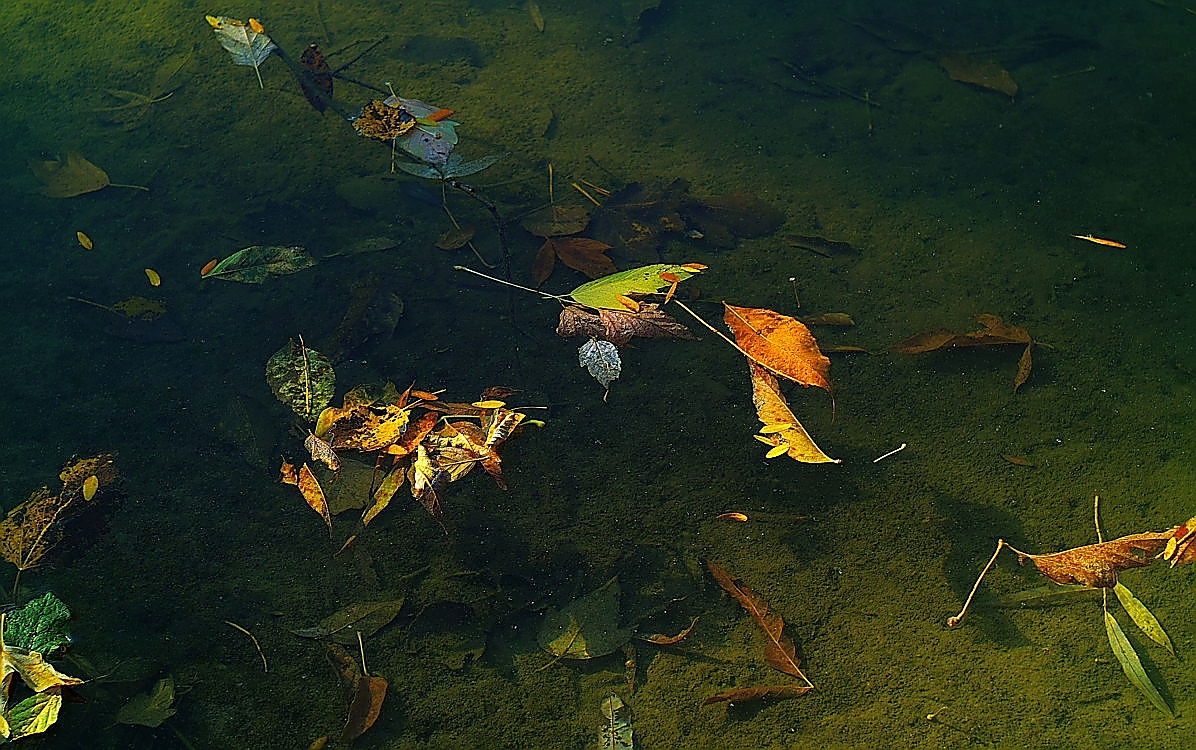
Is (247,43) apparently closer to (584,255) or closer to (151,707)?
(584,255)

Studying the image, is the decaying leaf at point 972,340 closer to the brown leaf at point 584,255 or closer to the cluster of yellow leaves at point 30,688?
the brown leaf at point 584,255

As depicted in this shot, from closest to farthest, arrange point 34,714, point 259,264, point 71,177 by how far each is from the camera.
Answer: point 34,714 < point 259,264 < point 71,177

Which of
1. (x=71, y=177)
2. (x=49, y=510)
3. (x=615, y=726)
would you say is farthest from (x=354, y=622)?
(x=71, y=177)

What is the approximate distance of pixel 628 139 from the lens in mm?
1782

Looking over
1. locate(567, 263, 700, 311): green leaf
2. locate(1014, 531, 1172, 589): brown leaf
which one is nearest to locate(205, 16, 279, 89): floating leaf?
locate(567, 263, 700, 311): green leaf

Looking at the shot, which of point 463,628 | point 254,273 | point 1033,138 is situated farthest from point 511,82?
point 463,628

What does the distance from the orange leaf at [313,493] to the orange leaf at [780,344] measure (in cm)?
70

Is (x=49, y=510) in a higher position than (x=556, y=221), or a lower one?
lower

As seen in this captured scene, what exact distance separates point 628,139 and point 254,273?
0.80 m

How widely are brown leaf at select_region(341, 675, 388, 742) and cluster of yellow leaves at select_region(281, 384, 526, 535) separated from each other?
21cm

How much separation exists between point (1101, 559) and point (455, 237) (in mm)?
1162

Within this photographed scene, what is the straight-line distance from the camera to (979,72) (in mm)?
1911

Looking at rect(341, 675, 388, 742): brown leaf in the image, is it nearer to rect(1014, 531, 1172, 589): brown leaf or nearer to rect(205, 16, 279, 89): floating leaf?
rect(1014, 531, 1172, 589): brown leaf

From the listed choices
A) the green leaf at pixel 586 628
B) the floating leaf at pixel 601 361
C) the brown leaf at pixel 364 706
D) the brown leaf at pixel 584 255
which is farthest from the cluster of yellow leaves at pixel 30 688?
the brown leaf at pixel 584 255
